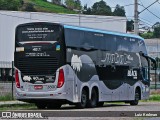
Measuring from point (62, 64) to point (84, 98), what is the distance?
258cm

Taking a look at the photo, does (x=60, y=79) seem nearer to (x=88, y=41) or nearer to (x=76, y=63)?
(x=76, y=63)

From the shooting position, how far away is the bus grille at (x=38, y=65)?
24.6m

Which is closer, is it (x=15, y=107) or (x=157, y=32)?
(x=15, y=107)

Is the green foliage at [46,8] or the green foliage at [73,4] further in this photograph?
the green foliage at [73,4]

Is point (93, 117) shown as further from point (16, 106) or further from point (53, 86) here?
point (16, 106)

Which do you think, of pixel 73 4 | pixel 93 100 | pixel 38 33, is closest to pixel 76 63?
pixel 38 33

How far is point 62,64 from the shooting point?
24.5 metres

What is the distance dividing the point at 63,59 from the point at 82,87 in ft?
7.08

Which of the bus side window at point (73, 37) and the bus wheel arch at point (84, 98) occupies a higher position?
the bus side window at point (73, 37)

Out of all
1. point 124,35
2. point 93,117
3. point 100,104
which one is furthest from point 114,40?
point 93,117

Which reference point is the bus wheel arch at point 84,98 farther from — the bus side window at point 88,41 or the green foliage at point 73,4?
the green foliage at point 73,4

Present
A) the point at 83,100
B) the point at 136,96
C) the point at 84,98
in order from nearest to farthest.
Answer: the point at 83,100
the point at 84,98
the point at 136,96

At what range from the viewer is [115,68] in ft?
96.0

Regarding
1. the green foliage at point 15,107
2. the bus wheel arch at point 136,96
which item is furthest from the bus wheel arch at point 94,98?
the bus wheel arch at point 136,96
